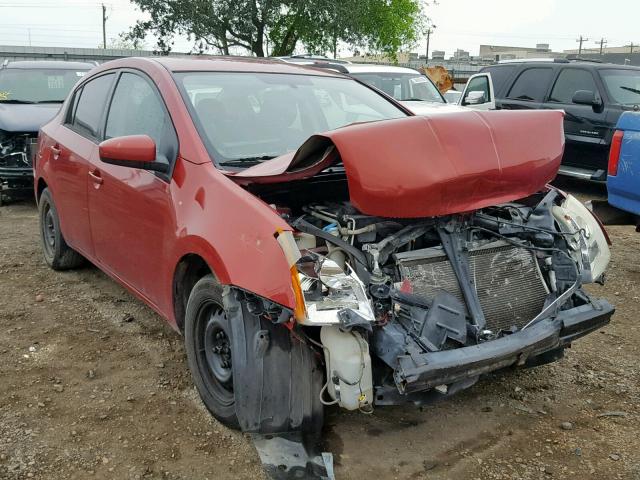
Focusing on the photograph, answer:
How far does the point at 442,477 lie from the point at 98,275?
3718 millimetres

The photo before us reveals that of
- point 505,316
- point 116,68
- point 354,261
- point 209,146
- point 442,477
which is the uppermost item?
point 116,68

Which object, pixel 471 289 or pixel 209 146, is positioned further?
pixel 209 146

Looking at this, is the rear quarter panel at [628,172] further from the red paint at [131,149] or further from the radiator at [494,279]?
the red paint at [131,149]

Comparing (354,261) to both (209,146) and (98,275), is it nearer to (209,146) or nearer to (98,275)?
(209,146)

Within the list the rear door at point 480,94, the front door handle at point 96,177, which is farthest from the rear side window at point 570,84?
the front door handle at point 96,177

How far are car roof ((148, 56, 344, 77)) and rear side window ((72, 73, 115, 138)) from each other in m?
0.62

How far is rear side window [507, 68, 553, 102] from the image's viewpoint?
9.64m

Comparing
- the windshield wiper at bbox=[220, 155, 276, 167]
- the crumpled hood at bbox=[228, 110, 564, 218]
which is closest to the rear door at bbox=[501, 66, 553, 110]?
the crumpled hood at bbox=[228, 110, 564, 218]

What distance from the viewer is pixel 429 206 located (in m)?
2.76

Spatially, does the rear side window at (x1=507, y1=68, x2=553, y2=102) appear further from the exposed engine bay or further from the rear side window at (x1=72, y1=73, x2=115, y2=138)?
the rear side window at (x1=72, y1=73, x2=115, y2=138)

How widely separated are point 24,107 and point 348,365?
755 cm

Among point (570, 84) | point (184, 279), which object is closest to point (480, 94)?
point (570, 84)

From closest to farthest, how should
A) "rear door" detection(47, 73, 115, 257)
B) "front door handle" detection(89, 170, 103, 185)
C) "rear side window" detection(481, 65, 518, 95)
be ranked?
"front door handle" detection(89, 170, 103, 185)
"rear door" detection(47, 73, 115, 257)
"rear side window" detection(481, 65, 518, 95)

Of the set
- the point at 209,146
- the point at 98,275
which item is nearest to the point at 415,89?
the point at 98,275
